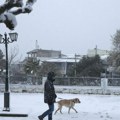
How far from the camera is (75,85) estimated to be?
47.9 m

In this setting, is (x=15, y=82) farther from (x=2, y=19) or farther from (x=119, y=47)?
(x=2, y=19)

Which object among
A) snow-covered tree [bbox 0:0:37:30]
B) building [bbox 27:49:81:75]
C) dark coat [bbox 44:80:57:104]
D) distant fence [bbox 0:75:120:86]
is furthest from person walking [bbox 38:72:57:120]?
building [bbox 27:49:81:75]

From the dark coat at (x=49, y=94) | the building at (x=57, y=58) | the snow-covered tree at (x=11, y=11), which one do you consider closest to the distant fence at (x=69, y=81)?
the building at (x=57, y=58)

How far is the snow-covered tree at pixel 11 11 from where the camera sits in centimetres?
1076

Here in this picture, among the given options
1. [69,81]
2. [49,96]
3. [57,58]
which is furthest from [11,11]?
[57,58]

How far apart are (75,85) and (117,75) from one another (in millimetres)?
21916

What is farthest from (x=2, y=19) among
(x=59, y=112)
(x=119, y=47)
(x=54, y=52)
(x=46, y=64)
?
(x=54, y=52)

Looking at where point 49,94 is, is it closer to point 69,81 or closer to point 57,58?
point 69,81

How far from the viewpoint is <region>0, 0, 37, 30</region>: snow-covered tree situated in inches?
424

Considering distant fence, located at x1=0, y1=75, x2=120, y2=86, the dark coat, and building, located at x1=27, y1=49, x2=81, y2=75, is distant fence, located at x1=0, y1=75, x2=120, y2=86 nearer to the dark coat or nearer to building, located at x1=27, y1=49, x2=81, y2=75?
building, located at x1=27, y1=49, x2=81, y2=75

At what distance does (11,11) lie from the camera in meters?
11.3

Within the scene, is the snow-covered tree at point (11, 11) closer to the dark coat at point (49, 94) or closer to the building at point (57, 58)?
the dark coat at point (49, 94)

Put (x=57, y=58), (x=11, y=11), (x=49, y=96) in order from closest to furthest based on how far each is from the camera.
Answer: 1. (x=11, y=11)
2. (x=49, y=96)
3. (x=57, y=58)

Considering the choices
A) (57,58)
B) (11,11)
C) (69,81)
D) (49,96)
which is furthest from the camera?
(57,58)
